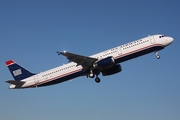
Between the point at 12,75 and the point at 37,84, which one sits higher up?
the point at 12,75

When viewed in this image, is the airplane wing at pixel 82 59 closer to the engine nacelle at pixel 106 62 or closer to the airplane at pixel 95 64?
the airplane at pixel 95 64

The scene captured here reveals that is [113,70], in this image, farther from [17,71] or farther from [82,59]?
[17,71]

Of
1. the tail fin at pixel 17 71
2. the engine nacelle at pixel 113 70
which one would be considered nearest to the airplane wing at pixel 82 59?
the engine nacelle at pixel 113 70

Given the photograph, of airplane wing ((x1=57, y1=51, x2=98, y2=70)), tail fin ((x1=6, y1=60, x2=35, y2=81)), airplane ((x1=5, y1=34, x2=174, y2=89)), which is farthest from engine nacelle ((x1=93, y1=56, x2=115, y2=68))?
tail fin ((x1=6, y1=60, x2=35, y2=81))

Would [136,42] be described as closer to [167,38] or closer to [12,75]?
[167,38]

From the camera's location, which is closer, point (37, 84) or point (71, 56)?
point (71, 56)

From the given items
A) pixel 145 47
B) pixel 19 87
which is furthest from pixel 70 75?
pixel 145 47

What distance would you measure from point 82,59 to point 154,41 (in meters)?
13.1

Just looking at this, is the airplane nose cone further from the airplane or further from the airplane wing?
the airplane wing

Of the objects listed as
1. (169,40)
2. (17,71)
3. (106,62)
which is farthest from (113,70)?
(17,71)

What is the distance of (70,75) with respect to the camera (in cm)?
5241

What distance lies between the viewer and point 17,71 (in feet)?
190

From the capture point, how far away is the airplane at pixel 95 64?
49406 mm

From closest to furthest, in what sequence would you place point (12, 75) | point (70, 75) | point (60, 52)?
1. point (60, 52)
2. point (70, 75)
3. point (12, 75)
